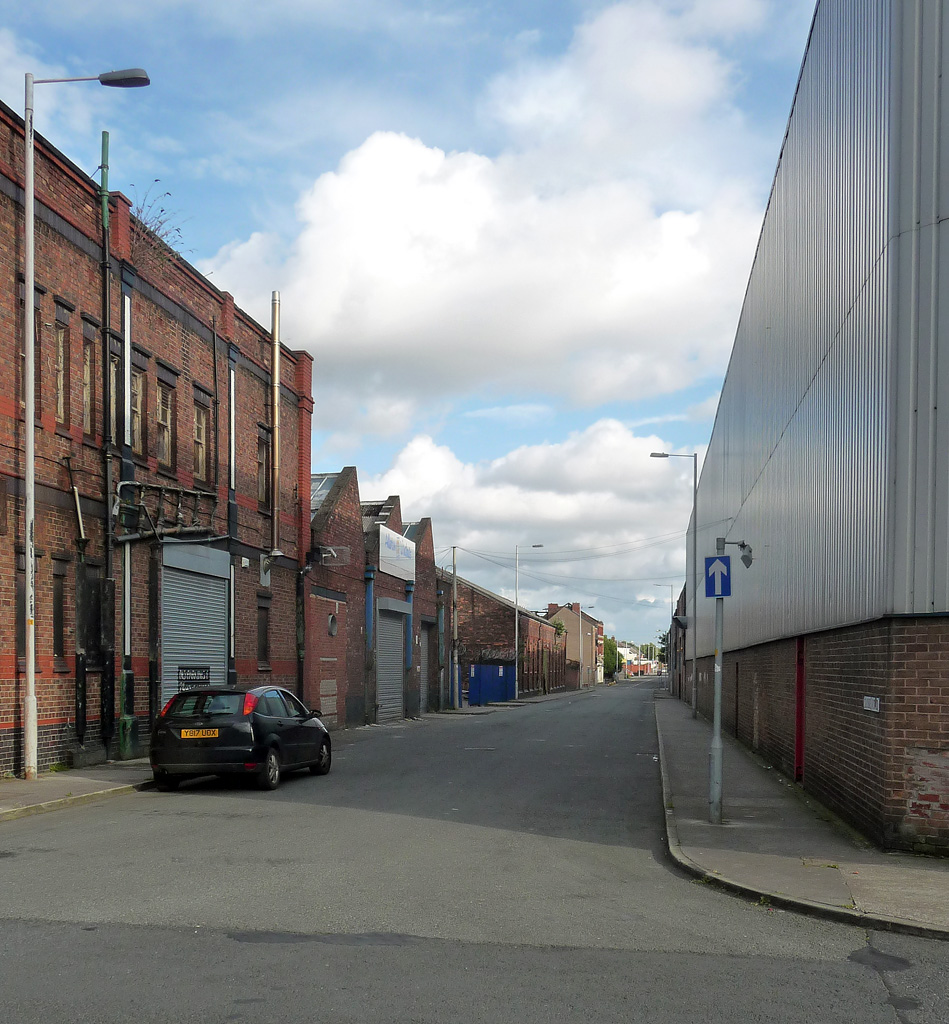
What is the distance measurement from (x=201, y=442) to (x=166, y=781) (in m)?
10.1

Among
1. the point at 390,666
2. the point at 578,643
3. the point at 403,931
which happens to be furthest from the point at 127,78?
the point at 578,643

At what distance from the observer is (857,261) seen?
463 inches

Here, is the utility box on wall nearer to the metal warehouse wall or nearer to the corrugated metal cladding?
the corrugated metal cladding

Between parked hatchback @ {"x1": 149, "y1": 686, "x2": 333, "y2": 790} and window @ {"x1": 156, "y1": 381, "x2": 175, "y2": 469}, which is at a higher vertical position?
window @ {"x1": 156, "y1": 381, "x2": 175, "y2": 469}

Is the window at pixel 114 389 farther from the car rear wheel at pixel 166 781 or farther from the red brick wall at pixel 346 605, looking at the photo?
the red brick wall at pixel 346 605

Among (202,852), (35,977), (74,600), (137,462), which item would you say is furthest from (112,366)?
(35,977)

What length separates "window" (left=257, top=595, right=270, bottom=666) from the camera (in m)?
26.9

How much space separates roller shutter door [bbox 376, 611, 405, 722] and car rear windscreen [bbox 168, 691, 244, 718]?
2040 centimetres

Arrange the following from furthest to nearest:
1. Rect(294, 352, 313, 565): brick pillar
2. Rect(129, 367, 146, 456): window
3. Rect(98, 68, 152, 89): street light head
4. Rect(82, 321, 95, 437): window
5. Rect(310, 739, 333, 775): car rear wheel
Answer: Rect(294, 352, 313, 565): brick pillar
Rect(129, 367, 146, 456): window
Rect(82, 321, 95, 437): window
Rect(310, 739, 333, 775): car rear wheel
Rect(98, 68, 152, 89): street light head

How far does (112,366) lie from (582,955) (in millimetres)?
15645

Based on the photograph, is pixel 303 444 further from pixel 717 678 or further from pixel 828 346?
pixel 717 678

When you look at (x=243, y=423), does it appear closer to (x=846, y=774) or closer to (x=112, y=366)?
(x=112, y=366)

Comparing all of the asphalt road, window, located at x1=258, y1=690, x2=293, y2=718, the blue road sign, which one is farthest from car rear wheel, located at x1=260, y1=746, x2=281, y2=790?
the blue road sign

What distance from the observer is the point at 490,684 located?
227 feet
